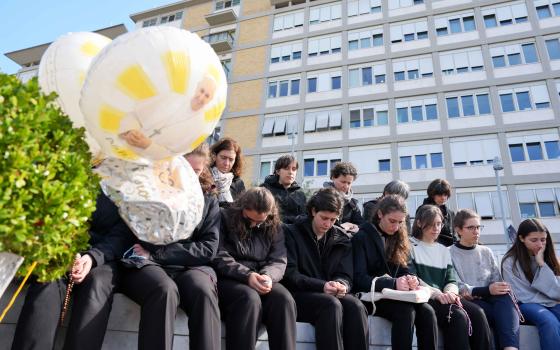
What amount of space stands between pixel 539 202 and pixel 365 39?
514 inches

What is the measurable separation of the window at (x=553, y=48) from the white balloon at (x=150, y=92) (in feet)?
78.1

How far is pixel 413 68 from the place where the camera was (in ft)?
73.5

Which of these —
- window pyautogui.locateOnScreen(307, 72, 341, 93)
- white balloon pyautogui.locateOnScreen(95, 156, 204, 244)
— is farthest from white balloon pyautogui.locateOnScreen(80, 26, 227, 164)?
window pyautogui.locateOnScreen(307, 72, 341, 93)

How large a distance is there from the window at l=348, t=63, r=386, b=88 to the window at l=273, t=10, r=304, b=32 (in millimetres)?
5387

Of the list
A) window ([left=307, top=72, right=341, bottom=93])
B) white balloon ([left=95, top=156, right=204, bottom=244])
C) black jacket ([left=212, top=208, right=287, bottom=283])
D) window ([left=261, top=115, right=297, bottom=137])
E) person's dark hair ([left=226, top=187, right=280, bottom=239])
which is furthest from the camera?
window ([left=307, top=72, right=341, bottom=93])

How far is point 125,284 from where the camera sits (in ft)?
9.08

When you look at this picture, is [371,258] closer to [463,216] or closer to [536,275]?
[463,216]

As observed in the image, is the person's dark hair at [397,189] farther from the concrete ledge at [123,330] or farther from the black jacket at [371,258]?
the concrete ledge at [123,330]

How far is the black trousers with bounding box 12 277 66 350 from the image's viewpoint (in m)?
2.31

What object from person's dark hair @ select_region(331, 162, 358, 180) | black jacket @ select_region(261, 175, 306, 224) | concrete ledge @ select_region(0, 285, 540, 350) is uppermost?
person's dark hair @ select_region(331, 162, 358, 180)

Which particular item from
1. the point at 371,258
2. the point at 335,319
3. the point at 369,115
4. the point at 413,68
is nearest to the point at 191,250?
the point at 335,319

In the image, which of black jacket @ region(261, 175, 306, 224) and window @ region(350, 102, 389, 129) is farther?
window @ region(350, 102, 389, 129)

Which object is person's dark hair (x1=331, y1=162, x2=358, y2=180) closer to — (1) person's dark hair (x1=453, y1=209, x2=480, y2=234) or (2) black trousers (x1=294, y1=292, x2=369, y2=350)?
(1) person's dark hair (x1=453, y1=209, x2=480, y2=234)

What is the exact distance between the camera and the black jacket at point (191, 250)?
115 inches
